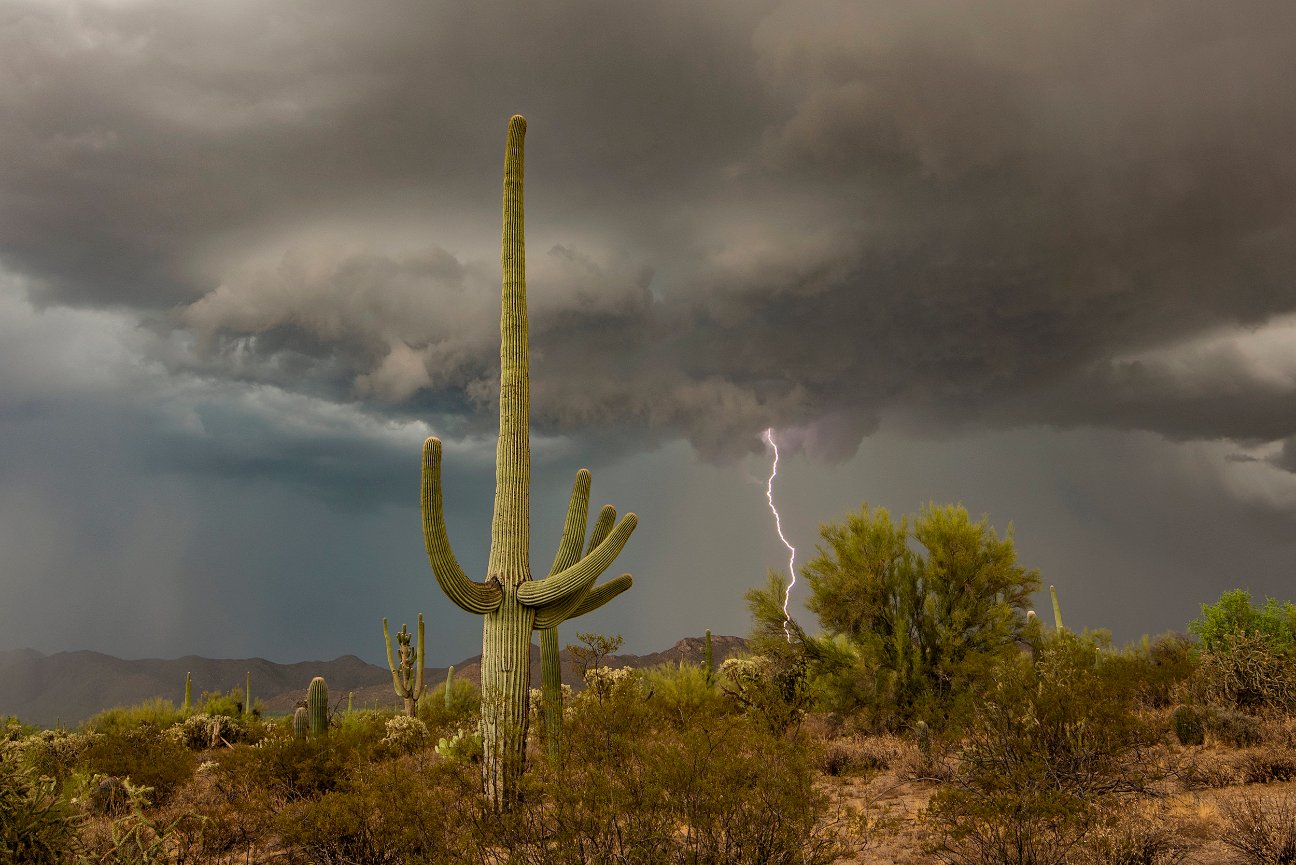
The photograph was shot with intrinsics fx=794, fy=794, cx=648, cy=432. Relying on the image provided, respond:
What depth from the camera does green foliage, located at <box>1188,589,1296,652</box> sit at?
19891 millimetres

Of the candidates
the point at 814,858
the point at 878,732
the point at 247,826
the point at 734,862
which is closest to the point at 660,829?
the point at 734,862

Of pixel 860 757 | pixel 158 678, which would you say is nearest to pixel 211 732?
pixel 860 757

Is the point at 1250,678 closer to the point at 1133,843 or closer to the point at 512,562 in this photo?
the point at 1133,843

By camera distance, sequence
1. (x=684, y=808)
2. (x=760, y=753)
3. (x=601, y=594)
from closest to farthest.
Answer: (x=684, y=808) < (x=760, y=753) < (x=601, y=594)

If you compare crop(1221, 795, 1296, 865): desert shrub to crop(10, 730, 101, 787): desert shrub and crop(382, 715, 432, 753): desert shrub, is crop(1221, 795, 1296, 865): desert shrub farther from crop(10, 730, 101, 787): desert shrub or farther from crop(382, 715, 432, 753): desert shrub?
crop(10, 730, 101, 787): desert shrub

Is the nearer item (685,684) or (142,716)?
A: (685,684)

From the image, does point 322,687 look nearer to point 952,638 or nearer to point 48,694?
point 952,638

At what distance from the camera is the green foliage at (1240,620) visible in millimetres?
19891

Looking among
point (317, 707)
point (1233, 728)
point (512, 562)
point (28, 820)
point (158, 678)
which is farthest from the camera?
point (158, 678)

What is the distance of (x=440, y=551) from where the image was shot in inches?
396

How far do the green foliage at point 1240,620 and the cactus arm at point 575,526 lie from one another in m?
16.5

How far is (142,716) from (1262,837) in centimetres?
2778

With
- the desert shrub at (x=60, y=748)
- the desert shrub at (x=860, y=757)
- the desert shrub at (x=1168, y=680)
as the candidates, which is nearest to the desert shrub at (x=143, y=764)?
the desert shrub at (x=60, y=748)

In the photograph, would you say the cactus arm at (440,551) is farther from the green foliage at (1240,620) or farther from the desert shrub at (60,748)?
the green foliage at (1240,620)
